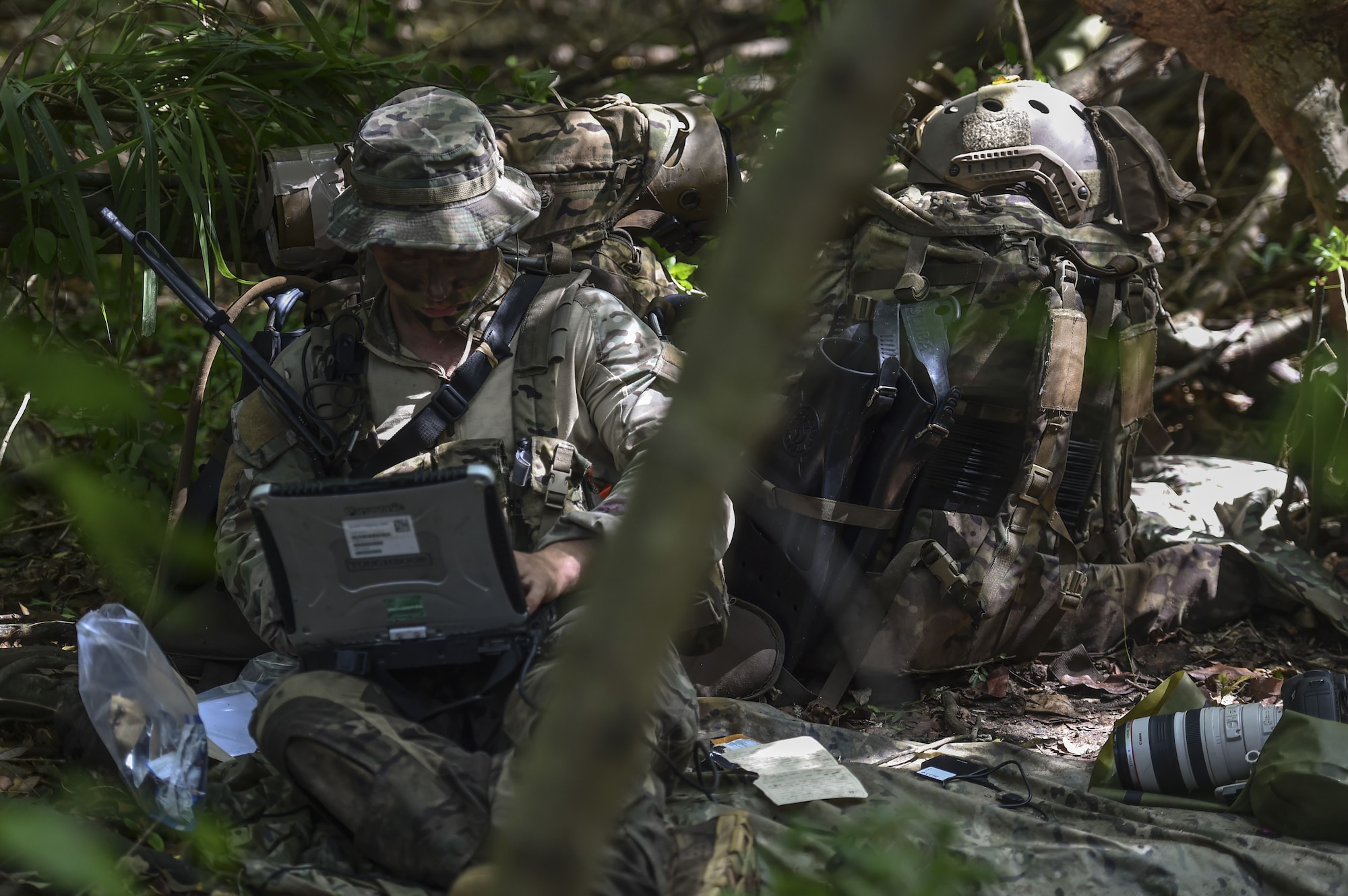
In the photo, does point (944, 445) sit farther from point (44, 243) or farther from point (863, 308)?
point (44, 243)

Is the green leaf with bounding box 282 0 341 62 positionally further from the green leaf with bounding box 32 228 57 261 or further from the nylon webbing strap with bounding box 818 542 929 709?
the nylon webbing strap with bounding box 818 542 929 709

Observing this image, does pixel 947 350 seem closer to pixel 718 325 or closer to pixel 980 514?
pixel 980 514

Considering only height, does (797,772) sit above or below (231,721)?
above

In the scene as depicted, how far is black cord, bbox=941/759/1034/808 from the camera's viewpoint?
274cm

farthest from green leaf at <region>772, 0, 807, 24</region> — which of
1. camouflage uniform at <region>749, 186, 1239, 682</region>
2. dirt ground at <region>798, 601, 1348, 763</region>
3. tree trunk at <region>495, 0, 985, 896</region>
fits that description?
tree trunk at <region>495, 0, 985, 896</region>

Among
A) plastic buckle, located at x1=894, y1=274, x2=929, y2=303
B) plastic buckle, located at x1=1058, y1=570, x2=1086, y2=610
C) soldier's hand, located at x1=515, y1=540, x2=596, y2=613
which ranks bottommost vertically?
plastic buckle, located at x1=1058, y1=570, x2=1086, y2=610

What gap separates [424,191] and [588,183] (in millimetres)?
826

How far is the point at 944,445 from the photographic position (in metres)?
3.69

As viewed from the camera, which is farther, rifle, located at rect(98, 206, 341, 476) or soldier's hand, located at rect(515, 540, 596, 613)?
rifle, located at rect(98, 206, 341, 476)

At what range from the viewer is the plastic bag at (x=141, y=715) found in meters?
2.32

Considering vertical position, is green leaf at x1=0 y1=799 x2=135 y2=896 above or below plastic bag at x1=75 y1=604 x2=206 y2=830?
above

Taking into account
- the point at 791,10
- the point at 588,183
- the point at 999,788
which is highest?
the point at 791,10

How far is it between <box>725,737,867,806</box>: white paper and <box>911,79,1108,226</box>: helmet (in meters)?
2.04

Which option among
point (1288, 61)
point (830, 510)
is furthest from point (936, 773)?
point (1288, 61)
